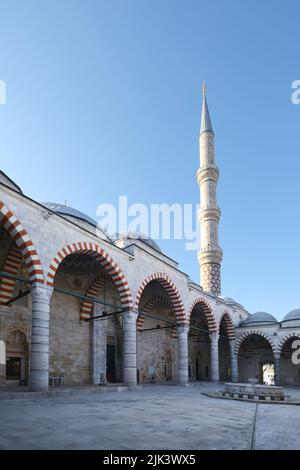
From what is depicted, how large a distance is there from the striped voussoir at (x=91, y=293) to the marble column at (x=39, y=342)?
6764 mm

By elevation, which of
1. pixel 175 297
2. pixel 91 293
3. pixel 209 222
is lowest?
pixel 175 297

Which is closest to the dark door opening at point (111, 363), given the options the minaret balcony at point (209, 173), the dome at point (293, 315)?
the dome at point (293, 315)

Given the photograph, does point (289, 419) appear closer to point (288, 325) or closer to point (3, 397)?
point (3, 397)

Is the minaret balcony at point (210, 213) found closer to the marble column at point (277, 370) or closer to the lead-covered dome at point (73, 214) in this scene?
the marble column at point (277, 370)

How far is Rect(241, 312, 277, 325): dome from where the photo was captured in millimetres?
28047

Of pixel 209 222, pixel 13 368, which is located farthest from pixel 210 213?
pixel 13 368

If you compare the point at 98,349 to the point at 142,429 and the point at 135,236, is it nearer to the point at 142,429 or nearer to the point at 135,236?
the point at 135,236

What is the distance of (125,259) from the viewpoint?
15609mm

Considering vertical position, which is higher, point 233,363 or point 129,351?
point 129,351

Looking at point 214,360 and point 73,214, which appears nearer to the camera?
point 73,214

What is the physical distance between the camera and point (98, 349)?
18.1 meters

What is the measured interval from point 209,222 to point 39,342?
22.2m

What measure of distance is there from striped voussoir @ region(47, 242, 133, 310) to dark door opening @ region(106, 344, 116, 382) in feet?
16.5
